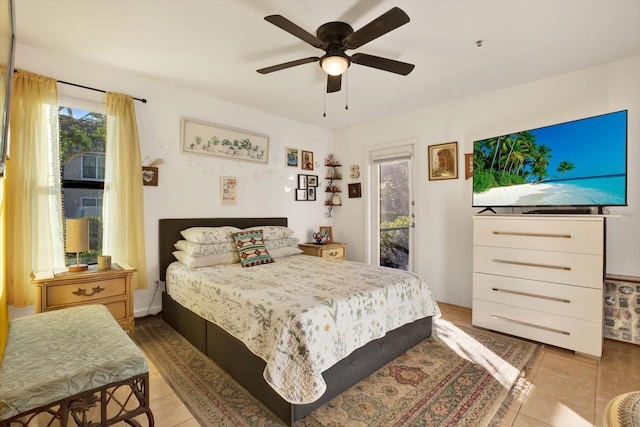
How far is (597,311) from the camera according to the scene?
7.39 ft

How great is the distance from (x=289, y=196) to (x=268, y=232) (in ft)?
3.21

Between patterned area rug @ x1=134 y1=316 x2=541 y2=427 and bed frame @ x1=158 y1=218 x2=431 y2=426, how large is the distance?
5 centimetres

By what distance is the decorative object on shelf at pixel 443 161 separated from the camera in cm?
360

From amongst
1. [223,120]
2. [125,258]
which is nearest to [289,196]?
[223,120]

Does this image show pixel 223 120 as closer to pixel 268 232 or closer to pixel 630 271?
pixel 268 232

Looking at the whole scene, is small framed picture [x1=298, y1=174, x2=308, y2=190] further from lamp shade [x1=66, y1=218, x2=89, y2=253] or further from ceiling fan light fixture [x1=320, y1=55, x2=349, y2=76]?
lamp shade [x1=66, y1=218, x2=89, y2=253]

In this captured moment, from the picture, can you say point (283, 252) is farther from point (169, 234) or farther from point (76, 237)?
point (76, 237)

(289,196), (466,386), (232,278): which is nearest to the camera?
(466,386)

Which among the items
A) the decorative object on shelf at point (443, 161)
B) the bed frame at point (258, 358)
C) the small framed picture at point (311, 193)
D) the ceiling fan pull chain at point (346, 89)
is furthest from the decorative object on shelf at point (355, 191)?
the bed frame at point (258, 358)

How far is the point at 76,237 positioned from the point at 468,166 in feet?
13.0

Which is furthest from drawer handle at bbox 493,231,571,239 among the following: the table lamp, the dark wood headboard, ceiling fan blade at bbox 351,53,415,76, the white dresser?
the table lamp

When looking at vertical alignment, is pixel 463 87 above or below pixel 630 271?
above

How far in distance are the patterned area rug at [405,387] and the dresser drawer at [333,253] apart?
1845mm

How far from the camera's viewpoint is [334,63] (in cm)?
205
